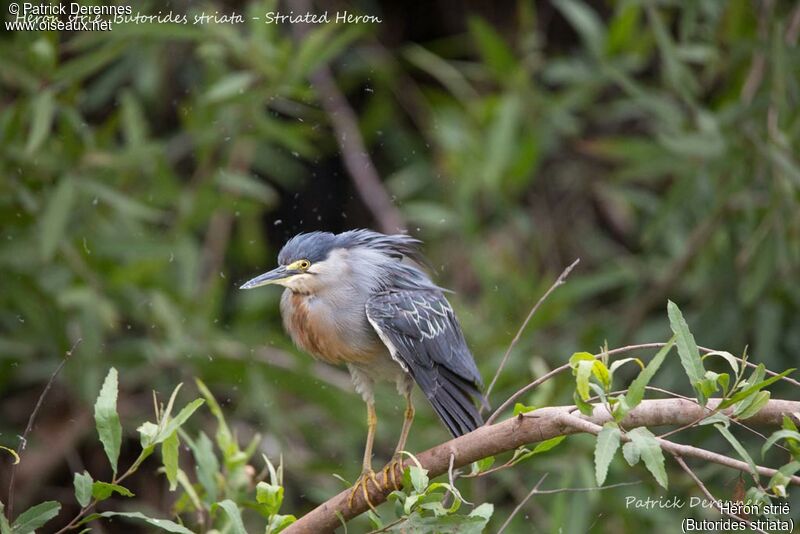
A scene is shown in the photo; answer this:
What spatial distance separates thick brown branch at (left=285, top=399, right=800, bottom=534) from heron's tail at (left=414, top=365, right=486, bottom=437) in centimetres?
35

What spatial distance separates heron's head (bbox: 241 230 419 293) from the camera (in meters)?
2.60

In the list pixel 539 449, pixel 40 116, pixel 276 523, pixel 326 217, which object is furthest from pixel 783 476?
pixel 326 217

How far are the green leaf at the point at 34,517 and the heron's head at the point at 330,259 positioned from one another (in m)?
0.93

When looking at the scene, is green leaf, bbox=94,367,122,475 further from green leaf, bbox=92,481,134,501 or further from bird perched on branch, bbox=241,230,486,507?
bird perched on branch, bbox=241,230,486,507

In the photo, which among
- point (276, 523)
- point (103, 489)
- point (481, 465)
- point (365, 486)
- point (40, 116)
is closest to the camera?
point (103, 489)

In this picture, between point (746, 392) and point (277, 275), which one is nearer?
point (746, 392)

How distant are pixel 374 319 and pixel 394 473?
38 centimetres

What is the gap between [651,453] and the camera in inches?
64.4

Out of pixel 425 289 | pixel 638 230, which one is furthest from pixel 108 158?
pixel 638 230

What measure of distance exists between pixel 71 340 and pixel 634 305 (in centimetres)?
224

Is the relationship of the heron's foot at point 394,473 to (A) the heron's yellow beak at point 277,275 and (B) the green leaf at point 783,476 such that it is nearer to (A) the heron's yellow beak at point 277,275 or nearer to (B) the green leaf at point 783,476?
(A) the heron's yellow beak at point 277,275

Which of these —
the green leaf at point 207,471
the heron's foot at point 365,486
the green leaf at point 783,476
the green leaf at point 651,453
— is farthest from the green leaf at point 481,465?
the green leaf at point 207,471

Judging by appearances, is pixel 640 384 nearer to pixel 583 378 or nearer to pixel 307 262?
pixel 583 378

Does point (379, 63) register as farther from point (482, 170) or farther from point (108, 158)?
point (108, 158)
